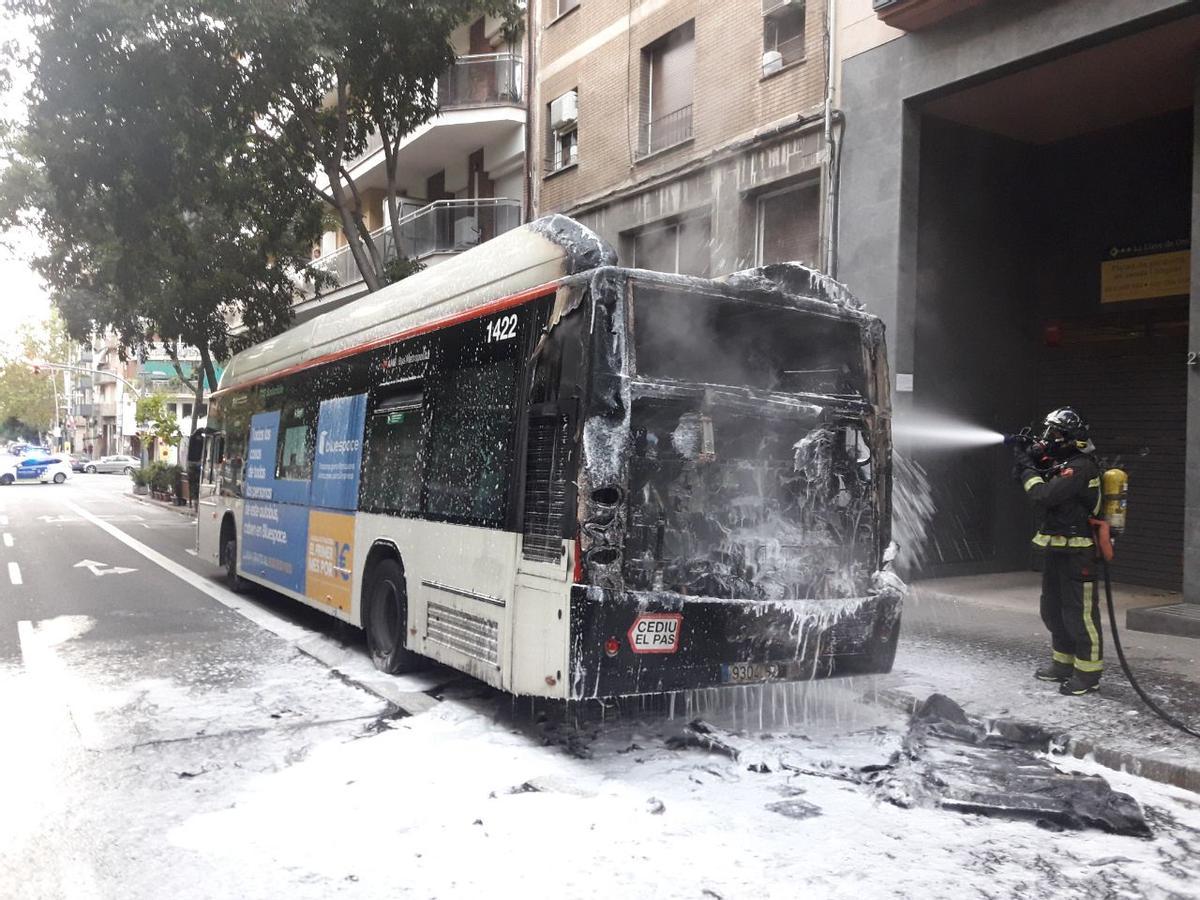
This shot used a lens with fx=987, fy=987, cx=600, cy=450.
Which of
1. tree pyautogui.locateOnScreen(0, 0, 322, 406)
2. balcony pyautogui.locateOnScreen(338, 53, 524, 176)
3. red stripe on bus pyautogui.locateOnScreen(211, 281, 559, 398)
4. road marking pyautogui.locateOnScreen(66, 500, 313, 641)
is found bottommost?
road marking pyautogui.locateOnScreen(66, 500, 313, 641)

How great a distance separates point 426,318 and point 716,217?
8.27 metres

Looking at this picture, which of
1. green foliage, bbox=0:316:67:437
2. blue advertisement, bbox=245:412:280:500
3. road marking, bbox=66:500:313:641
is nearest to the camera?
road marking, bbox=66:500:313:641

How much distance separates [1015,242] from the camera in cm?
1241

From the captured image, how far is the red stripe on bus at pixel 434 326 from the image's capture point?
17.7 feet

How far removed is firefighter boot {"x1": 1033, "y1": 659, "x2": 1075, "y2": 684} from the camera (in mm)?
6609

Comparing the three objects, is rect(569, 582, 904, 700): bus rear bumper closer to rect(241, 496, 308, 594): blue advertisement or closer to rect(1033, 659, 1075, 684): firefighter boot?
rect(1033, 659, 1075, 684): firefighter boot

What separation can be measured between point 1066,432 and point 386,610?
482 cm

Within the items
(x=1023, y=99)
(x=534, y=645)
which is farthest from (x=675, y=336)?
(x=1023, y=99)

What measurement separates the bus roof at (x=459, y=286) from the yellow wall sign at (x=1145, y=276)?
834 cm

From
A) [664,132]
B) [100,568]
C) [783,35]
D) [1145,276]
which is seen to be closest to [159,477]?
[100,568]

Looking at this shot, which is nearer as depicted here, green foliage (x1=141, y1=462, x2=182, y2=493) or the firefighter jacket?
the firefighter jacket

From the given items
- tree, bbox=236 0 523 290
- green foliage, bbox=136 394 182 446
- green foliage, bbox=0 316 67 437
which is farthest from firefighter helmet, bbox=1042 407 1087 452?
green foliage, bbox=0 316 67 437

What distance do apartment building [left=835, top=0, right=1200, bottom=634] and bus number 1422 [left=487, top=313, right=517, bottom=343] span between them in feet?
21.5

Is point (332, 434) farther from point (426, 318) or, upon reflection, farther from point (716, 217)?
point (716, 217)
